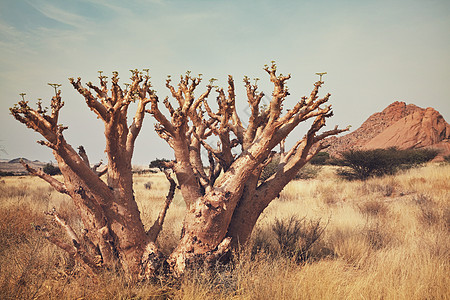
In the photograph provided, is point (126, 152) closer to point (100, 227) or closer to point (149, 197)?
point (100, 227)

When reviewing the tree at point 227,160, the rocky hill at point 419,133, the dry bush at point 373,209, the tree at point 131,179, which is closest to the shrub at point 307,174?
the dry bush at point 373,209

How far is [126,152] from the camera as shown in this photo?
10.6ft

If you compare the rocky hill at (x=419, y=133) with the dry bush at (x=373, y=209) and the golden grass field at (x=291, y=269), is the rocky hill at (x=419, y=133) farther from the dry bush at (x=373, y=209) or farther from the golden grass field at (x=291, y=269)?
the golden grass field at (x=291, y=269)

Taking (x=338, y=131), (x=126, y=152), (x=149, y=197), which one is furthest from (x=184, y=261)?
(x=149, y=197)

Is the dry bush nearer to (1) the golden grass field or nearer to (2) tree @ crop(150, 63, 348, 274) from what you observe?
(1) the golden grass field

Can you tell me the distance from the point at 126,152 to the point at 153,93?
0.77 metres

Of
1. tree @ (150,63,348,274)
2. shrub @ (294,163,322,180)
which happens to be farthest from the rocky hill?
tree @ (150,63,348,274)

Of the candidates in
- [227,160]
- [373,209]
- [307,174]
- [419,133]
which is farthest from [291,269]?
[419,133]

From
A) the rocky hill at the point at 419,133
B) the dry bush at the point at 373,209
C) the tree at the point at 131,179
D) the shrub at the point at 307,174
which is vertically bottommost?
the dry bush at the point at 373,209

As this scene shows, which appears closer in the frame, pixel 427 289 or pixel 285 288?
pixel 285 288

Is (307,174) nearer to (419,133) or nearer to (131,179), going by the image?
(131,179)

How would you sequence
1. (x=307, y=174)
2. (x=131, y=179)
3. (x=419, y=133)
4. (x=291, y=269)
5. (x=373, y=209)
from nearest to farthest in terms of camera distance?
(x=131, y=179) → (x=291, y=269) → (x=373, y=209) → (x=307, y=174) → (x=419, y=133)

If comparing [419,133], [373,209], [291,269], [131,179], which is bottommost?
[373,209]

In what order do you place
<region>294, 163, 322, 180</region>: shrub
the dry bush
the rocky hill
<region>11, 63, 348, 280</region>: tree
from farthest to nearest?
1. the rocky hill
2. <region>294, 163, 322, 180</region>: shrub
3. the dry bush
4. <region>11, 63, 348, 280</region>: tree
